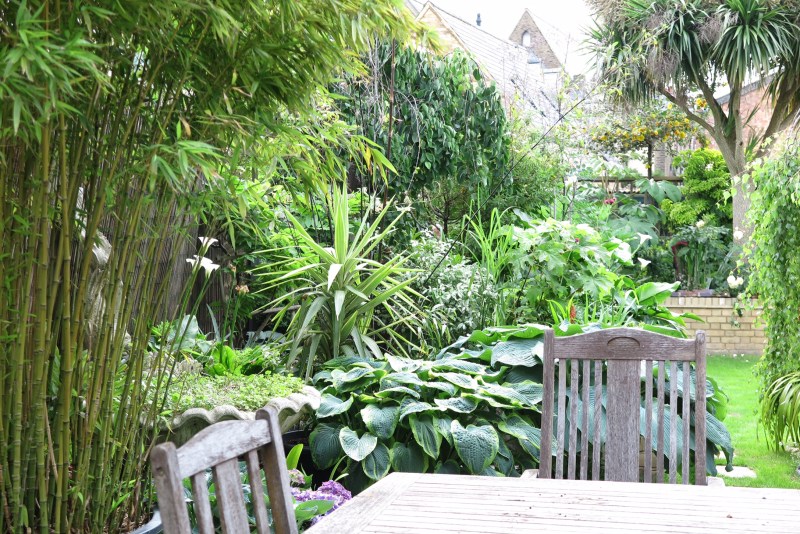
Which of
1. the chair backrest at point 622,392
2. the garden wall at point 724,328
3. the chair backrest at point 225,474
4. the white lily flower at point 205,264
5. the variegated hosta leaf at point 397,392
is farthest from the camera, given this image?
the garden wall at point 724,328

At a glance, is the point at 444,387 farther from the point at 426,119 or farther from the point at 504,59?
the point at 504,59

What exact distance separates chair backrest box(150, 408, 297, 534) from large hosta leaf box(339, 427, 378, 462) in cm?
180

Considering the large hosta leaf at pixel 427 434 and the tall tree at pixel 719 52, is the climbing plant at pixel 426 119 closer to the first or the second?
the large hosta leaf at pixel 427 434

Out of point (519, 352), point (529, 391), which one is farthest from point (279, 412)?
point (519, 352)

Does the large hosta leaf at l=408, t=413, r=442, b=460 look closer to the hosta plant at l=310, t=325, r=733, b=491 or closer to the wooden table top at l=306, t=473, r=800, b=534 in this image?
the hosta plant at l=310, t=325, r=733, b=491

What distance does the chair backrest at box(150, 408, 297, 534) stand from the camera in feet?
3.91

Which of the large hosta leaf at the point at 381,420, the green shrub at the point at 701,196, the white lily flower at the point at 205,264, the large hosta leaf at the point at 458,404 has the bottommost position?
the large hosta leaf at the point at 381,420

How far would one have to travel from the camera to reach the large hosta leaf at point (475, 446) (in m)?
3.31

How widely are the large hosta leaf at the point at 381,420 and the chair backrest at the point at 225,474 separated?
1879 millimetres

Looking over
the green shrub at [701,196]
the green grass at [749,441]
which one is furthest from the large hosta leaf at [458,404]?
the green shrub at [701,196]

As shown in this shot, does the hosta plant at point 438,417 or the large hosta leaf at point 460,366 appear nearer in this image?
the hosta plant at point 438,417

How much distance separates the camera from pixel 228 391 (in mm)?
3283

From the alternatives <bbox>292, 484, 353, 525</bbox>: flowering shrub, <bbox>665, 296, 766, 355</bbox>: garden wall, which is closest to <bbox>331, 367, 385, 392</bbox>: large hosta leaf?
<bbox>292, 484, 353, 525</bbox>: flowering shrub

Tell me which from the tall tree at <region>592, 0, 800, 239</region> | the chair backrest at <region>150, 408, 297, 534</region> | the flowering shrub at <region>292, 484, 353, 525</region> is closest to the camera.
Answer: the chair backrest at <region>150, 408, 297, 534</region>
